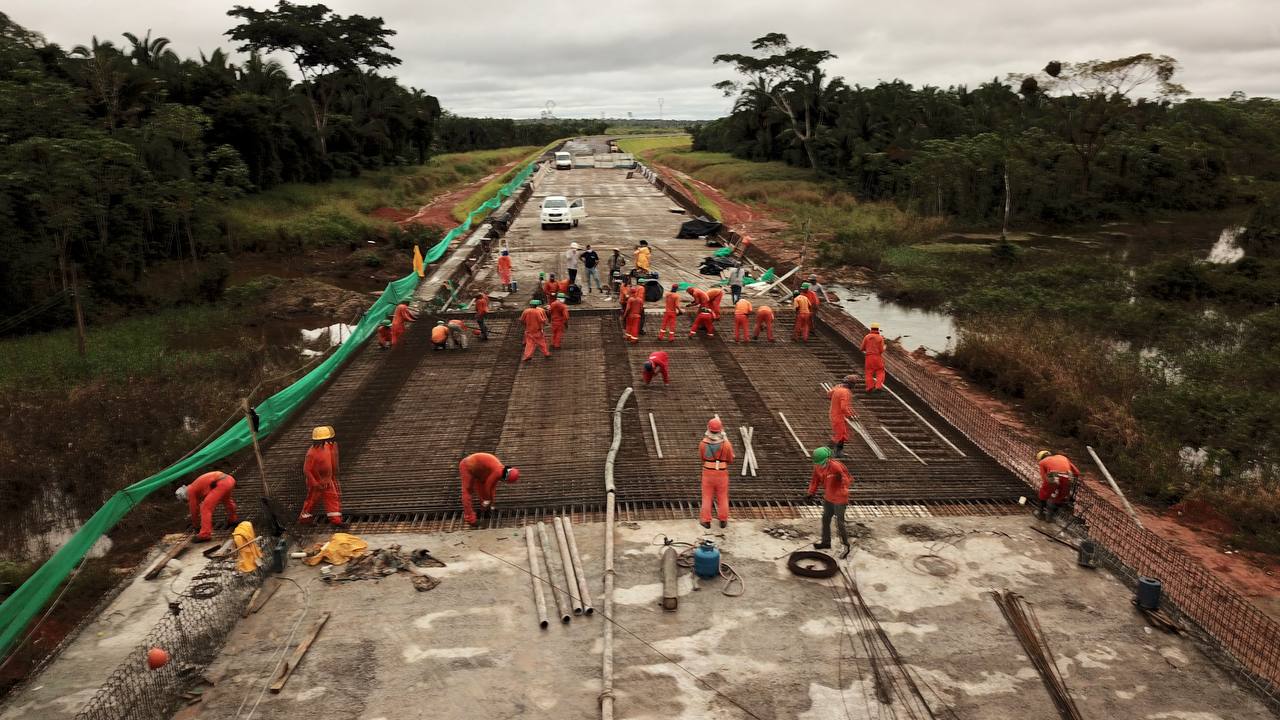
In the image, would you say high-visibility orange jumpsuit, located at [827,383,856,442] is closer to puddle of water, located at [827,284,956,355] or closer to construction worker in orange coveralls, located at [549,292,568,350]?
construction worker in orange coveralls, located at [549,292,568,350]

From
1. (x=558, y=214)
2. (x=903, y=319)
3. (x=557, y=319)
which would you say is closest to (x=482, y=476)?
(x=557, y=319)

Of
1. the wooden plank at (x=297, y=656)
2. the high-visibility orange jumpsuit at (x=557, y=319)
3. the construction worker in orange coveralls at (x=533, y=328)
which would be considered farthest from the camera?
the high-visibility orange jumpsuit at (x=557, y=319)

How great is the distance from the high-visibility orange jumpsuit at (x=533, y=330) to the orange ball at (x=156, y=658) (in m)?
8.42

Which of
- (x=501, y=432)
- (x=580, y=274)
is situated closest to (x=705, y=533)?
(x=501, y=432)

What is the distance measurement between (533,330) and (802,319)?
5304mm

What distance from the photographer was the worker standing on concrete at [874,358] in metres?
12.8

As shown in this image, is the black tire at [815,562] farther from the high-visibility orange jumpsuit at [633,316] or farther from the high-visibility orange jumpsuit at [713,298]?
the high-visibility orange jumpsuit at [713,298]

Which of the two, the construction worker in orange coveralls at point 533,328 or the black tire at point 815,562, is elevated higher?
the construction worker in orange coveralls at point 533,328

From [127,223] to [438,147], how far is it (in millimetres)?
55089

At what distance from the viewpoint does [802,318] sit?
15711 millimetres

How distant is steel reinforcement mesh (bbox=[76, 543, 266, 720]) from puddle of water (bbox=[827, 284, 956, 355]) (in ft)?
49.6

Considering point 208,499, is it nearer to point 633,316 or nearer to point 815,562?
point 815,562

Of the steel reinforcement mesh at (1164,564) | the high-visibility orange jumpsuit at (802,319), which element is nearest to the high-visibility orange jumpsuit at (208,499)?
the steel reinforcement mesh at (1164,564)

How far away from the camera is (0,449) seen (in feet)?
39.0
